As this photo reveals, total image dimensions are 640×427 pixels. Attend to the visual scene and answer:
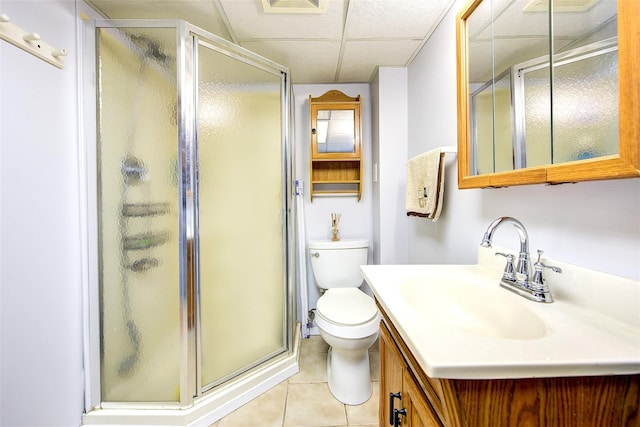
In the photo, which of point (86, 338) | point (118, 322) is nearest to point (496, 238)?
point (118, 322)

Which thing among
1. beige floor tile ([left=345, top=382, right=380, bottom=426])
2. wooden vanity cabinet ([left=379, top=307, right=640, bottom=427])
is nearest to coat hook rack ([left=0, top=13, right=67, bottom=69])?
wooden vanity cabinet ([left=379, top=307, right=640, bottom=427])

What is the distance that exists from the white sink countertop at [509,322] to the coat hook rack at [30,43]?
1.44 m

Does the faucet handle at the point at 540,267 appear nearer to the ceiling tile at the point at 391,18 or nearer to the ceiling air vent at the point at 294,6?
the ceiling tile at the point at 391,18

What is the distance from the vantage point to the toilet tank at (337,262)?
166 centimetres

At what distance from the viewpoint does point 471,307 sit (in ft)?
2.37

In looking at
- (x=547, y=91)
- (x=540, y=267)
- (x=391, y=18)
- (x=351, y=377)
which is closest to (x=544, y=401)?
(x=540, y=267)

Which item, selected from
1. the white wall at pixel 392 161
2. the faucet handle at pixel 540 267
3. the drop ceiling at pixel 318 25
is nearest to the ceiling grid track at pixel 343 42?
the drop ceiling at pixel 318 25

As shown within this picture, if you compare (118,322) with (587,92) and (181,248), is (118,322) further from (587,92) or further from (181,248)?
(587,92)

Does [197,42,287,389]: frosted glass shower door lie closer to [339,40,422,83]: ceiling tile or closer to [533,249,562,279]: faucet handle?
[339,40,422,83]: ceiling tile

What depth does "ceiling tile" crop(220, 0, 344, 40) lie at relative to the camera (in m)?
1.09

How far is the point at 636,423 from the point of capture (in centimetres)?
39

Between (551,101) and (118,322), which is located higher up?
(551,101)

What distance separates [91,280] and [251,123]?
3.59ft

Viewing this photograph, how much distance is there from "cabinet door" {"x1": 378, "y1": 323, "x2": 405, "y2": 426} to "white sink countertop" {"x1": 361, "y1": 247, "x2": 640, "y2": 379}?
153 mm
